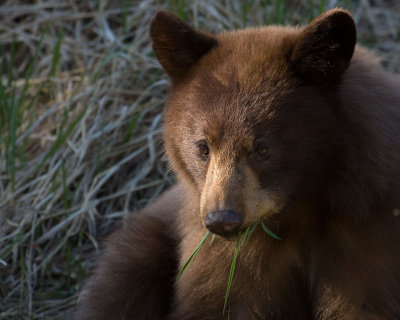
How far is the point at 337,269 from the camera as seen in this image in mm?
4113

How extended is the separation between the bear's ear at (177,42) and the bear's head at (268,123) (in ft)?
0.65

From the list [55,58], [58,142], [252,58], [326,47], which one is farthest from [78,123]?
[326,47]

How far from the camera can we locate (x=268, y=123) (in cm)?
380

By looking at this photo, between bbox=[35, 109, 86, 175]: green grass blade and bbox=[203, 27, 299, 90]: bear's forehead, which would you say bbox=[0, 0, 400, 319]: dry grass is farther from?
bbox=[203, 27, 299, 90]: bear's forehead

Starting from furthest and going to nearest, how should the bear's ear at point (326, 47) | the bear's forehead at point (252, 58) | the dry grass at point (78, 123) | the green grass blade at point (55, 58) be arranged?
the green grass blade at point (55, 58) → the dry grass at point (78, 123) → the bear's forehead at point (252, 58) → the bear's ear at point (326, 47)

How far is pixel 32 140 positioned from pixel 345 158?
357 cm

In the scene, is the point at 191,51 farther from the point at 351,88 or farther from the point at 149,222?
the point at 149,222

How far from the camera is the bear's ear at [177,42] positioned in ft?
13.7

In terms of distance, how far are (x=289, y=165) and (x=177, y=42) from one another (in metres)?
0.94

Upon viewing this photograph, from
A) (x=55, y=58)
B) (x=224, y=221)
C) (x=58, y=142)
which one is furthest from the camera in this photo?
(x=55, y=58)

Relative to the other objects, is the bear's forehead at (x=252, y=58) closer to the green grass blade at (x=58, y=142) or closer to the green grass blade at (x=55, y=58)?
the green grass blade at (x=58, y=142)

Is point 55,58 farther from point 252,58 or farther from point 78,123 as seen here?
point 252,58

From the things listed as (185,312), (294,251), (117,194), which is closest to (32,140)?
(117,194)

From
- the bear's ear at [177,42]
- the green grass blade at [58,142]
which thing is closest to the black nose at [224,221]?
the bear's ear at [177,42]
